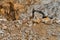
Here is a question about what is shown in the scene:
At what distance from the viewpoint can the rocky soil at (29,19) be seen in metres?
1.44

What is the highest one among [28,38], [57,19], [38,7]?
[38,7]

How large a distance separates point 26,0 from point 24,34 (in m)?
0.43

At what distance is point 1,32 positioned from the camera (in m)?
1.45

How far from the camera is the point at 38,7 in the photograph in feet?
5.39

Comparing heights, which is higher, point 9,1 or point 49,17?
point 9,1

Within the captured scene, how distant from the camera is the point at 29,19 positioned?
1579 millimetres

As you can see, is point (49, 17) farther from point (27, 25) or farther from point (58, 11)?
point (27, 25)

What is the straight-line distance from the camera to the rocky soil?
1.44 m

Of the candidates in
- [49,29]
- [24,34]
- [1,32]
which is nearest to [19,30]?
[24,34]

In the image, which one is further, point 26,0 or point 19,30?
point 26,0

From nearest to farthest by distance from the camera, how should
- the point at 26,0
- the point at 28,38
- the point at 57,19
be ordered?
the point at 28,38, the point at 57,19, the point at 26,0

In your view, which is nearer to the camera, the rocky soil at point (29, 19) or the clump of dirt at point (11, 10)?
the rocky soil at point (29, 19)

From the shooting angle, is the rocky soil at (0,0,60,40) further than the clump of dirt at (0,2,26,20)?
No

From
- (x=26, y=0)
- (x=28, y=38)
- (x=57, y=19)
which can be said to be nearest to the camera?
(x=28, y=38)
